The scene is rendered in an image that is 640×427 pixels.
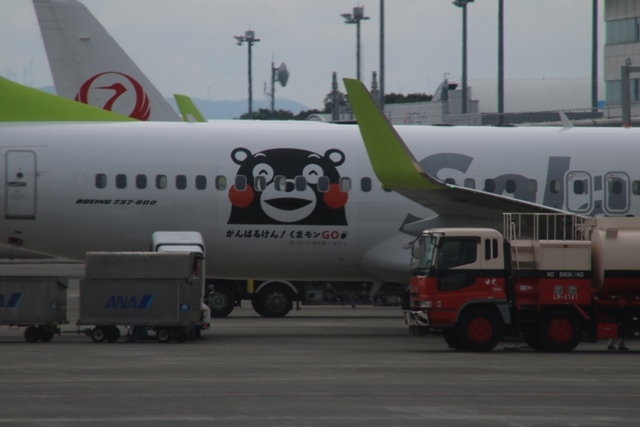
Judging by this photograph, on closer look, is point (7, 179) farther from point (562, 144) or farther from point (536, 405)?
point (536, 405)

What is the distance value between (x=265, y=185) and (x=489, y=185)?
532 cm

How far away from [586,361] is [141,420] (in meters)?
9.78

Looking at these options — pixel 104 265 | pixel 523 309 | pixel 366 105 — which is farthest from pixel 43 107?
pixel 523 309

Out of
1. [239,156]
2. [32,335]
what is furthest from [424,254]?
[32,335]

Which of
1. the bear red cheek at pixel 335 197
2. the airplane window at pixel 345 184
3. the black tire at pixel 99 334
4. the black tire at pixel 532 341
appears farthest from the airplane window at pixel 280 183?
the black tire at pixel 532 341

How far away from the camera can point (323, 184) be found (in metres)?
26.7

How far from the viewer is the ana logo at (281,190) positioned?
87.0 feet

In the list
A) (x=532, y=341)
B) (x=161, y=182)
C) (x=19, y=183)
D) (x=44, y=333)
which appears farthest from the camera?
(x=161, y=182)

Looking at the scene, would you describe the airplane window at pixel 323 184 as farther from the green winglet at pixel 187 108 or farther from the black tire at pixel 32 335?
the green winglet at pixel 187 108

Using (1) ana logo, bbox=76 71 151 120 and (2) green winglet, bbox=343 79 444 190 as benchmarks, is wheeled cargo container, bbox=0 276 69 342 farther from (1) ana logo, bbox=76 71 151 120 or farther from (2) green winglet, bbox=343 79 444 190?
(1) ana logo, bbox=76 71 151 120

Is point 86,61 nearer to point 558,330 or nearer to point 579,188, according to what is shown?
point 579,188

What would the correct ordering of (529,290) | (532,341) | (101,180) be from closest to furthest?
1. (529,290)
2. (532,341)
3. (101,180)

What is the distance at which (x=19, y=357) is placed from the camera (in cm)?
2009

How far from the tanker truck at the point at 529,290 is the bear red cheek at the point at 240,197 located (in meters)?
5.72
